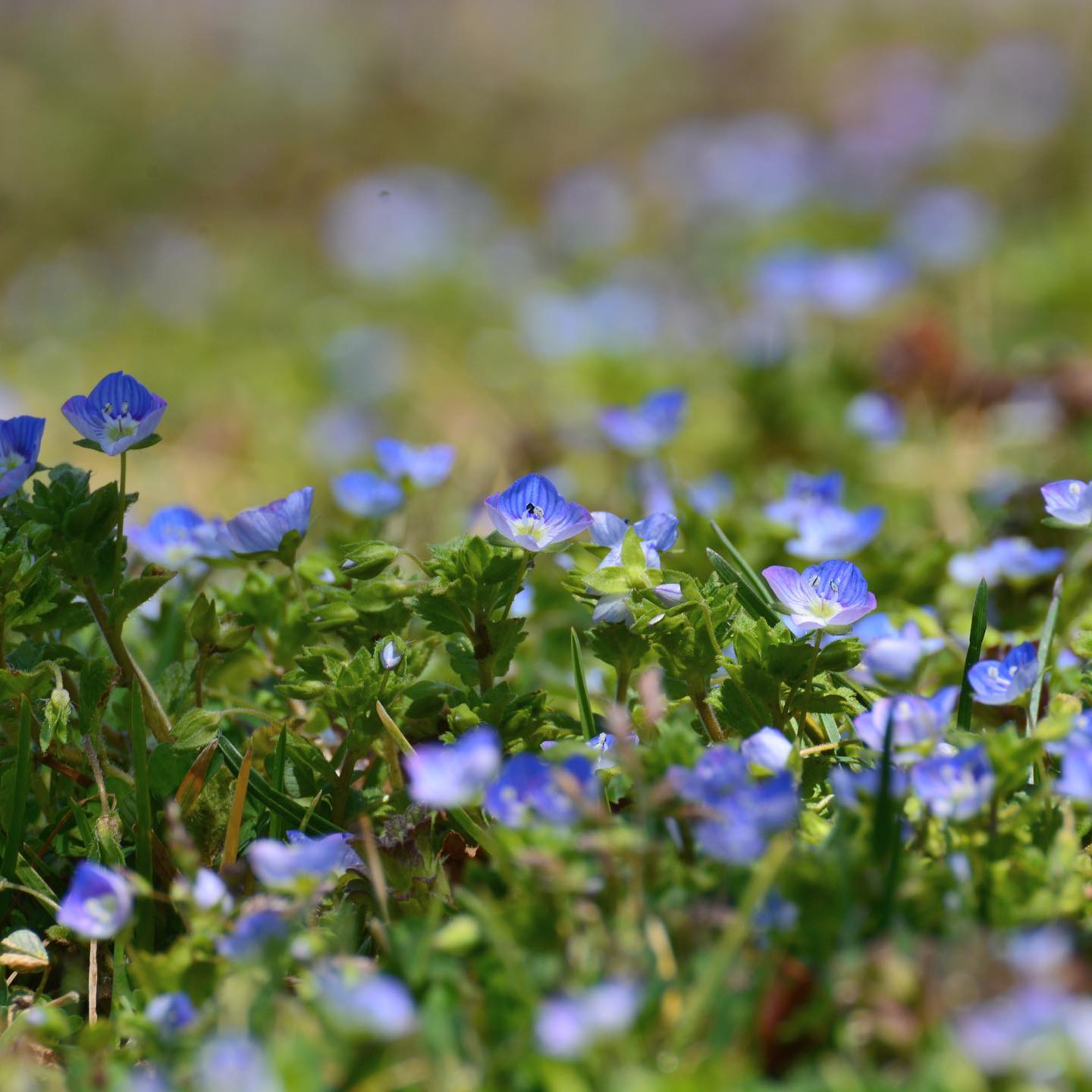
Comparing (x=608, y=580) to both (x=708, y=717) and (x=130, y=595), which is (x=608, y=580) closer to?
(x=708, y=717)

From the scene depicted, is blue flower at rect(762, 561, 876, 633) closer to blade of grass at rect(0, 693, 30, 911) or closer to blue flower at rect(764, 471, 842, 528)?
blue flower at rect(764, 471, 842, 528)

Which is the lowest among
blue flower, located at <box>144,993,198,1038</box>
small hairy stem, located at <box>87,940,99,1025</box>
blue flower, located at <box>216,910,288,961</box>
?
blue flower, located at <box>144,993,198,1038</box>

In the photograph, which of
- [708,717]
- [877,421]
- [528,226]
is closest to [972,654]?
[708,717]

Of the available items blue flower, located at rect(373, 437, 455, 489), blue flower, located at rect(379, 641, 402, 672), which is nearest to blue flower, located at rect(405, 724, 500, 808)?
blue flower, located at rect(379, 641, 402, 672)

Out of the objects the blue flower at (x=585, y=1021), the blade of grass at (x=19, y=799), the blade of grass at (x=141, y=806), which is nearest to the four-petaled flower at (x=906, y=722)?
the blue flower at (x=585, y=1021)

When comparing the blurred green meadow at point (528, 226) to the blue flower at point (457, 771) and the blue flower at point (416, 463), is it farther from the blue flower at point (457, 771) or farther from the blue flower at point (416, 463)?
the blue flower at point (457, 771)

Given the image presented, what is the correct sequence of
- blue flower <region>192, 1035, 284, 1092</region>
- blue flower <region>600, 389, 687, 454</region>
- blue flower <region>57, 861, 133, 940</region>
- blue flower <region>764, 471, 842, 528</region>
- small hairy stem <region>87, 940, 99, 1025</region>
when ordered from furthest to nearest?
blue flower <region>600, 389, 687, 454</region> → blue flower <region>764, 471, 842, 528</region> → small hairy stem <region>87, 940, 99, 1025</region> → blue flower <region>57, 861, 133, 940</region> → blue flower <region>192, 1035, 284, 1092</region>
